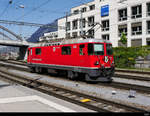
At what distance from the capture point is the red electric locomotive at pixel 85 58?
12.5 metres

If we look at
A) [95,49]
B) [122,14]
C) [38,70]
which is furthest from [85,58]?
[122,14]

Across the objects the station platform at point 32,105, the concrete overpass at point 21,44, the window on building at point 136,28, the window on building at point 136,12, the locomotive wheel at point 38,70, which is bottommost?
the station platform at point 32,105

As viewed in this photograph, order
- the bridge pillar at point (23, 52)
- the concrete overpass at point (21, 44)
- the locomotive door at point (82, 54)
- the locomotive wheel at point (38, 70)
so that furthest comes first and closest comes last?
the bridge pillar at point (23, 52)
the concrete overpass at point (21, 44)
the locomotive wheel at point (38, 70)
the locomotive door at point (82, 54)

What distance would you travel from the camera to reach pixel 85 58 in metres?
12.8

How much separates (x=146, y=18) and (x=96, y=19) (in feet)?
40.3

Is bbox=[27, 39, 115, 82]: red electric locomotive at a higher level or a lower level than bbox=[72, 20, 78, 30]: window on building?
lower

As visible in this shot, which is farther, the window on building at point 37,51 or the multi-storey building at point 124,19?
the multi-storey building at point 124,19

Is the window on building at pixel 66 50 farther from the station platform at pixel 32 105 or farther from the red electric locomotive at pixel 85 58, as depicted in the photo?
the station platform at pixel 32 105

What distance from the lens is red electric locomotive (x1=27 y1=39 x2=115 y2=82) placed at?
12.5 m

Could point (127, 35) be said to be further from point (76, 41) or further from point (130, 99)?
point (130, 99)

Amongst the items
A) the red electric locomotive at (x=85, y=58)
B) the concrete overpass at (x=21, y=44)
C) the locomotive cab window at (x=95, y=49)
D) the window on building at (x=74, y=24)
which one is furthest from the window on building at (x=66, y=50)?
the concrete overpass at (x=21, y=44)

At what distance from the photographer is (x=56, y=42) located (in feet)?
52.1

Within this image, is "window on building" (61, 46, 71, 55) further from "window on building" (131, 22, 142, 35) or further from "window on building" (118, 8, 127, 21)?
"window on building" (118, 8, 127, 21)

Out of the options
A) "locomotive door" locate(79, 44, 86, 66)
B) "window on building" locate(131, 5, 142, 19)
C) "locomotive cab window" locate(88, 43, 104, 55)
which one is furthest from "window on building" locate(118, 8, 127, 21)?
"locomotive door" locate(79, 44, 86, 66)
